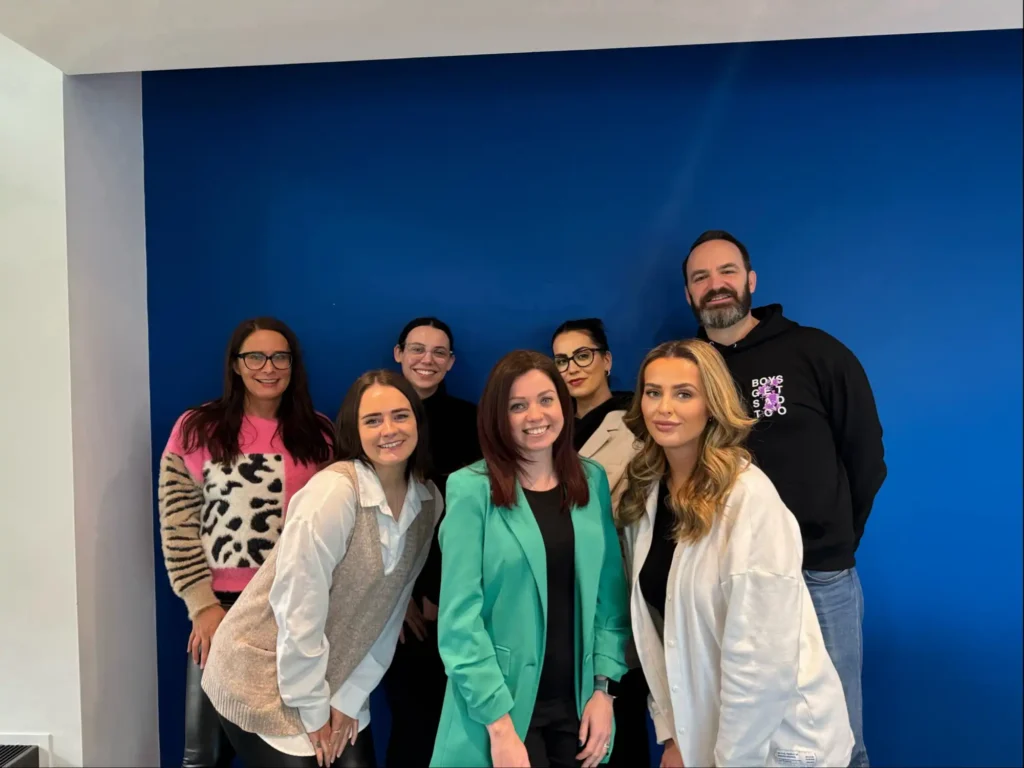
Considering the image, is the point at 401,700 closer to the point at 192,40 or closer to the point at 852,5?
the point at 192,40

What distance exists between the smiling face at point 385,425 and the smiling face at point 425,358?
582 millimetres

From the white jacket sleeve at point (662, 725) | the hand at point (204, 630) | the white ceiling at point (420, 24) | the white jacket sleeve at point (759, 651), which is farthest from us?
the hand at point (204, 630)

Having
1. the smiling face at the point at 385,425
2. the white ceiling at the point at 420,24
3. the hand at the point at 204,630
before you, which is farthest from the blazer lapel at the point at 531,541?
the white ceiling at the point at 420,24

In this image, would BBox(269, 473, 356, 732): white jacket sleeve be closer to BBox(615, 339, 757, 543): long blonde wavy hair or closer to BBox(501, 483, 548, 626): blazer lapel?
BBox(501, 483, 548, 626): blazer lapel

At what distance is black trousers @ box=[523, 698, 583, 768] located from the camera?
1862 mm

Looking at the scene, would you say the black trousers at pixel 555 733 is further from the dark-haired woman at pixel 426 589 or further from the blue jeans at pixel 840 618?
the blue jeans at pixel 840 618

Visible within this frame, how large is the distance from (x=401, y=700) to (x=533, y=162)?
2.16 m

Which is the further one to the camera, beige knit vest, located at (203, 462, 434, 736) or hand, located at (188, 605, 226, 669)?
hand, located at (188, 605, 226, 669)

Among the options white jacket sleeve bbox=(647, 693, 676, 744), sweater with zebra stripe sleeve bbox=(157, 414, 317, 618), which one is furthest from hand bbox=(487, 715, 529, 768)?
sweater with zebra stripe sleeve bbox=(157, 414, 317, 618)

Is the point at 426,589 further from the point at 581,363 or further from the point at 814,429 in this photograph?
the point at 814,429

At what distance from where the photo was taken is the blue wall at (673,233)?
8.86 ft

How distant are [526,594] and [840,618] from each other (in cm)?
119

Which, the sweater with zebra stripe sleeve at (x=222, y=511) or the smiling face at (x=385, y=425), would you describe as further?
the sweater with zebra stripe sleeve at (x=222, y=511)

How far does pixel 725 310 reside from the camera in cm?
231
